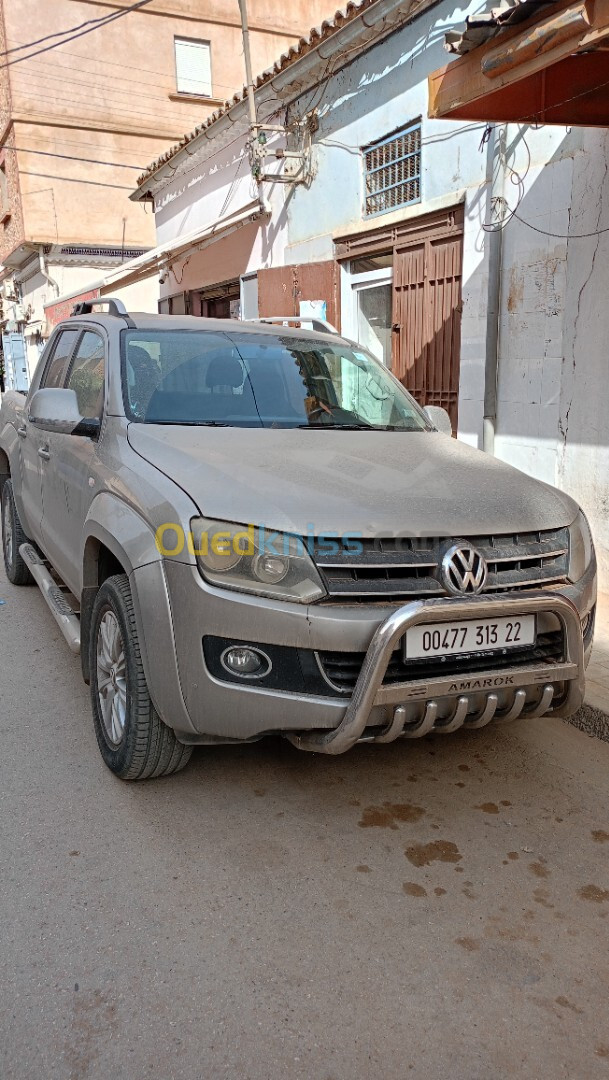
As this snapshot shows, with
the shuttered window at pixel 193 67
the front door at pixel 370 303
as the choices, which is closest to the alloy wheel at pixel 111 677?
the front door at pixel 370 303

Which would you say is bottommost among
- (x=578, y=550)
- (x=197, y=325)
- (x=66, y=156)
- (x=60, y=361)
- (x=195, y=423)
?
(x=578, y=550)

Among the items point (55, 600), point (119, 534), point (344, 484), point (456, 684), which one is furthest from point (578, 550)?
point (55, 600)

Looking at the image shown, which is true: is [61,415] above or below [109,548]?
above

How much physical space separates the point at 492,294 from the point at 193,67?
19.0m

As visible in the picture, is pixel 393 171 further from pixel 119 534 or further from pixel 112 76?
pixel 112 76

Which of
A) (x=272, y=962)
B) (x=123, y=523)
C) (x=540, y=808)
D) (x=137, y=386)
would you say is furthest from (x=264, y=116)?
(x=272, y=962)

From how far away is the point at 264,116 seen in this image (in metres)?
9.89

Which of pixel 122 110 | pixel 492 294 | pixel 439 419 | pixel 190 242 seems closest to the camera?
pixel 439 419

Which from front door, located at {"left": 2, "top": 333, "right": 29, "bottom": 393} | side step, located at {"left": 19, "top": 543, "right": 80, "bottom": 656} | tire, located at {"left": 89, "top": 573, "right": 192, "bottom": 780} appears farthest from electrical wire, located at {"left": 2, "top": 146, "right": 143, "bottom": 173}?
tire, located at {"left": 89, "top": 573, "right": 192, "bottom": 780}

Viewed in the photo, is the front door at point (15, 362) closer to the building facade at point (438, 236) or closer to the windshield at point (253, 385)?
the building facade at point (438, 236)

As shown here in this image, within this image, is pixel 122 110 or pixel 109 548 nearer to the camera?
pixel 109 548

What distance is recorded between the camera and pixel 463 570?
8.25 feet

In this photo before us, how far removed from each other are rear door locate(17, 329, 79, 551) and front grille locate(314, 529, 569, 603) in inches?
96.0

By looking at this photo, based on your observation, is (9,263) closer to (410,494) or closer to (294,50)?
(294,50)
